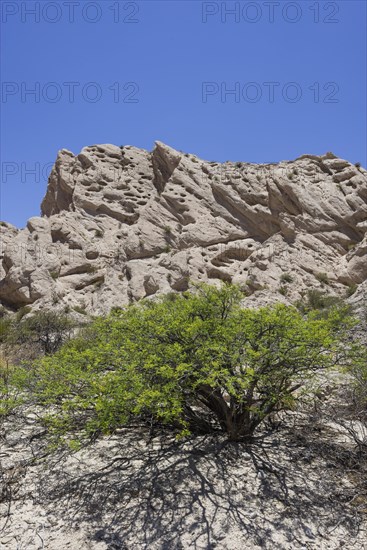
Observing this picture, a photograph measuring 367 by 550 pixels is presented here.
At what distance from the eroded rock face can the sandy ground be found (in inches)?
632

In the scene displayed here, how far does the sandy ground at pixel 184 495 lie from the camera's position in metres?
5.14

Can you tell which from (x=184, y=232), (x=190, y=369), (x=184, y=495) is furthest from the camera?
(x=184, y=232)

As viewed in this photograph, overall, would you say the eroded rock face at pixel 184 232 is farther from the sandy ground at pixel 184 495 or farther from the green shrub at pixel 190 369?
the sandy ground at pixel 184 495

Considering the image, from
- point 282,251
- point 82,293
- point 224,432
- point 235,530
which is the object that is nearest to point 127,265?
point 82,293

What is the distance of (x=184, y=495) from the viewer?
5.88m

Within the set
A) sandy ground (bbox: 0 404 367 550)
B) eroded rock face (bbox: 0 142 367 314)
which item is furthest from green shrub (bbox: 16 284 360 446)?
eroded rock face (bbox: 0 142 367 314)

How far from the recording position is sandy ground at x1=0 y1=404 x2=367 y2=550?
514 centimetres

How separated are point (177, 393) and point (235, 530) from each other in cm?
190

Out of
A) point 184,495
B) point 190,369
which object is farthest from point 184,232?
point 184,495

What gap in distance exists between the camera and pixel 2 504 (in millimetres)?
5762

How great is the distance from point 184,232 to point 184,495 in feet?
81.0

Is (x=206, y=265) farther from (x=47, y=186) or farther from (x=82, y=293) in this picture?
(x=47, y=186)

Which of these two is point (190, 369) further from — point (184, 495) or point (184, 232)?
point (184, 232)

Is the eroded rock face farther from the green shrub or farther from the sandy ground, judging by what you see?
the sandy ground
